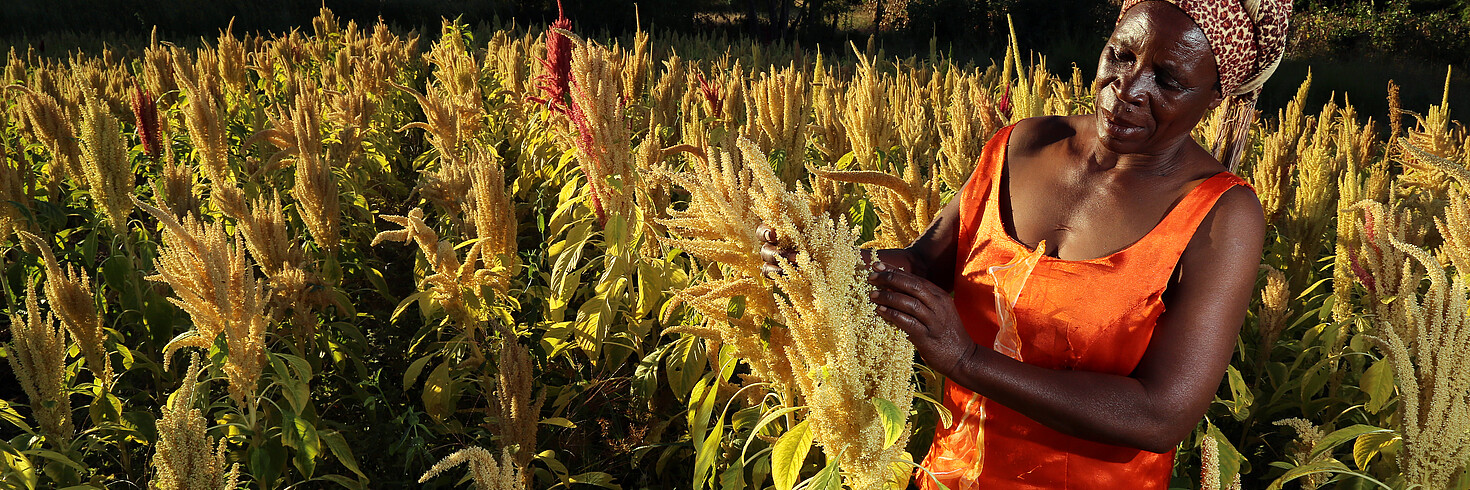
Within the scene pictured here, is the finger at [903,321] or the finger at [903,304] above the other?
the finger at [903,304]

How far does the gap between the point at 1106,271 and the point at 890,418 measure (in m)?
0.61

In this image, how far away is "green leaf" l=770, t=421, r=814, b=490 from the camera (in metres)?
1.18

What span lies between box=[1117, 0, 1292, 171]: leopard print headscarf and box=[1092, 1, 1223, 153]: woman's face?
0.04 ft

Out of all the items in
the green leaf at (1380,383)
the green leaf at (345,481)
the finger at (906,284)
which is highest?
the finger at (906,284)

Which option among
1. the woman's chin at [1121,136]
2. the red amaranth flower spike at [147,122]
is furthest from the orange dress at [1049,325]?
the red amaranth flower spike at [147,122]

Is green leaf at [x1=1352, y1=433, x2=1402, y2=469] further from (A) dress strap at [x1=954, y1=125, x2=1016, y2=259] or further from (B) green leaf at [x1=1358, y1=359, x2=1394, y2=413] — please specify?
(A) dress strap at [x1=954, y1=125, x2=1016, y2=259]

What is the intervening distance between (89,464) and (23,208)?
0.66 metres

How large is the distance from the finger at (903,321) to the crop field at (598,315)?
8 centimetres

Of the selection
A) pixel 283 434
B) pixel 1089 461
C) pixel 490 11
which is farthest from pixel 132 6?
pixel 1089 461

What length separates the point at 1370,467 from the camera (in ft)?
5.53

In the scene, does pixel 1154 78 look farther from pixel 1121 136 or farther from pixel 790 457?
pixel 790 457

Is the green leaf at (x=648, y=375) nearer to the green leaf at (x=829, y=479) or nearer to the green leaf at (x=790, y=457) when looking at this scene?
the green leaf at (x=790, y=457)

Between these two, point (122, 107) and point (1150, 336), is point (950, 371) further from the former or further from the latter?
point (122, 107)

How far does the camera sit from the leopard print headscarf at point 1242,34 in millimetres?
1147
